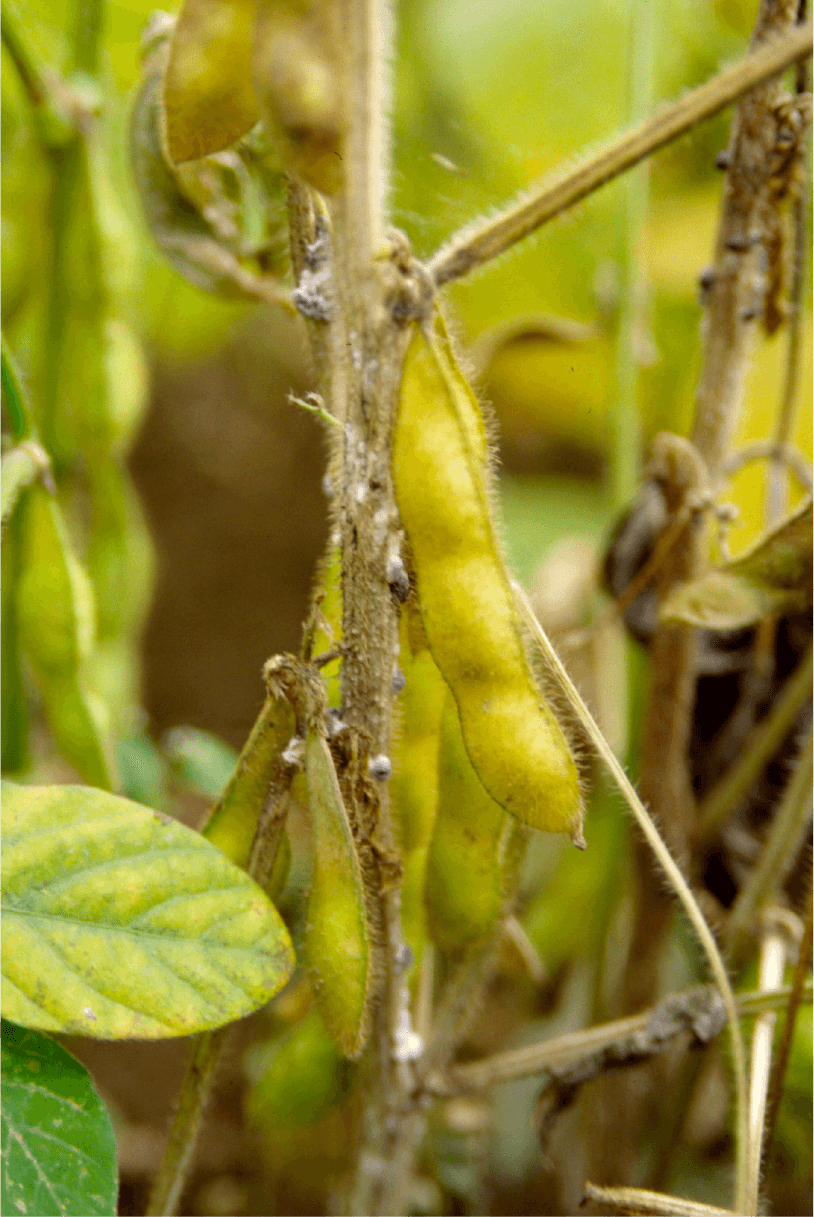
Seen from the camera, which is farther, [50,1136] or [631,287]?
[631,287]

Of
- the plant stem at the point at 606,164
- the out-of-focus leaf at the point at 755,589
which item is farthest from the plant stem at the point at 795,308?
the plant stem at the point at 606,164

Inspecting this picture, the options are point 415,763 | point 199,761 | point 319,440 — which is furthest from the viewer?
point 319,440

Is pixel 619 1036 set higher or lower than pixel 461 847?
lower

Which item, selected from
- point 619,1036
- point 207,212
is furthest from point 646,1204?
point 207,212

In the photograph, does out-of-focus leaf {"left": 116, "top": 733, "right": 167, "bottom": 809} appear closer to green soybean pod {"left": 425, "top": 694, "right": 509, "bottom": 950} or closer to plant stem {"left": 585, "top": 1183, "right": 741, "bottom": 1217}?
green soybean pod {"left": 425, "top": 694, "right": 509, "bottom": 950}

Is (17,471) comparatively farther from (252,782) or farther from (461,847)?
(461,847)

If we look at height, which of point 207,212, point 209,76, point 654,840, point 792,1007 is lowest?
point 792,1007

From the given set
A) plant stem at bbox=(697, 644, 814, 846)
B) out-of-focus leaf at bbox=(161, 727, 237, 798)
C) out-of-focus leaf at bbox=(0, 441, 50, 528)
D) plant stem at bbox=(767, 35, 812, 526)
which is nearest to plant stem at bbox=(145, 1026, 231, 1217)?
out-of-focus leaf at bbox=(161, 727, 237, 798)
